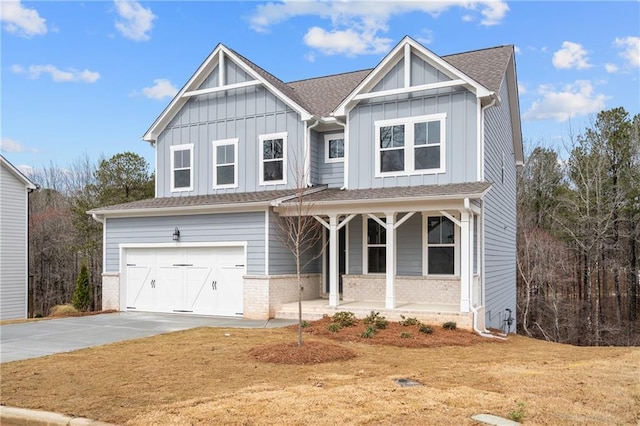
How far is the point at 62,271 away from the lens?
3200cm

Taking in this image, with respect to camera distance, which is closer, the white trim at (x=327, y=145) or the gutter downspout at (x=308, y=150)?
the gutter downspout at (x=308, y=150)

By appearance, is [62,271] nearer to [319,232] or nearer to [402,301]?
[319,232]

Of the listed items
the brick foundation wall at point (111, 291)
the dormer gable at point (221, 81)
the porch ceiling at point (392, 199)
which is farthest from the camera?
the brick foundation wall at point (111, 291)

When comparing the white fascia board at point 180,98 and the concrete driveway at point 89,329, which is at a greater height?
the white fascia board at point 180,98

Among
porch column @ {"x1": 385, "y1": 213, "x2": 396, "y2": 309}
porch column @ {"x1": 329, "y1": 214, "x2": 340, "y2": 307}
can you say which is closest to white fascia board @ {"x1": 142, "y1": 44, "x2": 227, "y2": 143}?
porch column @ {"x1": 329, "y1": 214, "x2": 340, "y2": 307}

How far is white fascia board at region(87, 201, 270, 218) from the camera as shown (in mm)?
14953

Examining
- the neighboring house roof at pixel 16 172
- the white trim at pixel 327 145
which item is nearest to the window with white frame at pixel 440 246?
the white trim at pixel 327 145

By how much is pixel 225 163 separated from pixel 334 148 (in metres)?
3.75

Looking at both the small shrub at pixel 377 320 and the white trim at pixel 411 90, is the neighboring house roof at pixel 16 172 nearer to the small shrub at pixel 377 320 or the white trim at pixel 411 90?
the white trim at pixel 411 90

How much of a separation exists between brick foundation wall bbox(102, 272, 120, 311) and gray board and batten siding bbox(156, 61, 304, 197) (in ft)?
10.9

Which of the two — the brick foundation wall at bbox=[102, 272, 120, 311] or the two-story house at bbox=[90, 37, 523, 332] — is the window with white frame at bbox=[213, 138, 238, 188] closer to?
the two-story house at bbox=[90, 37, 523, 332]

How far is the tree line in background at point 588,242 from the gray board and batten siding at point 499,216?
746 centimetres

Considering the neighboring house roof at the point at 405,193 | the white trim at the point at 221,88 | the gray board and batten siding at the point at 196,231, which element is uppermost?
the white trim at the point at 221,88

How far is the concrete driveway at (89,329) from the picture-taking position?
10438 mm
